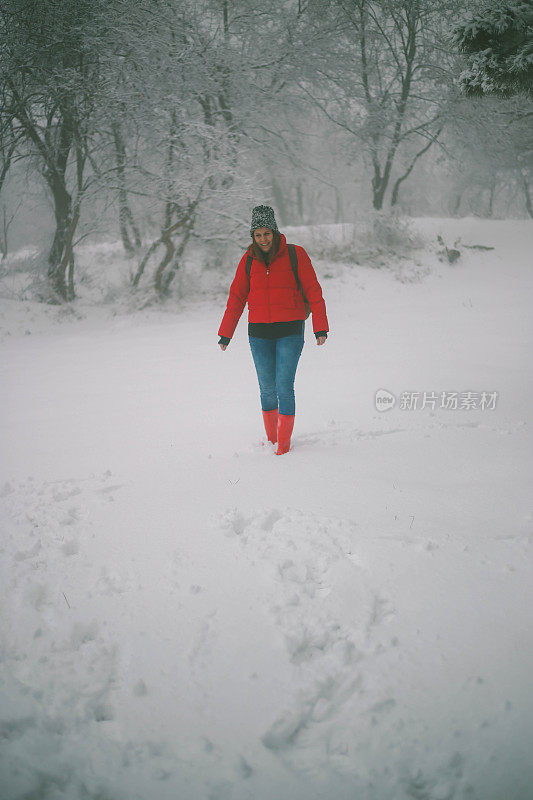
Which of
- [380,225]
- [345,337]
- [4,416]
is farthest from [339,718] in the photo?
[380,225]

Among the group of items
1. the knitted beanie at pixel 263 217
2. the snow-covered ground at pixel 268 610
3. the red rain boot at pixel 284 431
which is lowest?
the snow-covered ground at pixel 268 610

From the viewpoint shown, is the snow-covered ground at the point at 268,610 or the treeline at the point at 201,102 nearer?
the snow-covered ground at the point at 268,610

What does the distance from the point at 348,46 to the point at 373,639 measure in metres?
16.8

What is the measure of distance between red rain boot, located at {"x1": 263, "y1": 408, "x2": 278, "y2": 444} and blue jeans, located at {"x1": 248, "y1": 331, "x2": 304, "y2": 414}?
0.16 meters

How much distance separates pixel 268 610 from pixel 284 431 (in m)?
1.87

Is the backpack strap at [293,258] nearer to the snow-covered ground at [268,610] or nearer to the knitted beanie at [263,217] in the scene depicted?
the knitted beanie at [263,217]

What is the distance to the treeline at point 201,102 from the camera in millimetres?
8891

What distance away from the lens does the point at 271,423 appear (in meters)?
3.84

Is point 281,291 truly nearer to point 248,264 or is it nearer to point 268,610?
point 248,264

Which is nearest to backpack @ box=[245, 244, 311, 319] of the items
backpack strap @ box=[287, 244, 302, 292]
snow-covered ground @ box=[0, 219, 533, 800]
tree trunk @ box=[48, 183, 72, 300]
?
backpack strap @ box=[287, 244, 302, 292]

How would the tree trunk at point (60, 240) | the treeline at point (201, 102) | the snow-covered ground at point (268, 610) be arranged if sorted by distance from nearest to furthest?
the snow-covered ground at point (268, 610), the treeline at point (201, 102), the tree trunk at point (60, 240)

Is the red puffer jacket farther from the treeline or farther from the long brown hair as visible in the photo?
the treeline

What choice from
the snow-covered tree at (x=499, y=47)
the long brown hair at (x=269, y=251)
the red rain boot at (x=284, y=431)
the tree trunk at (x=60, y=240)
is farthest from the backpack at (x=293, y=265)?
the tree trunk at (x=60, y=240)

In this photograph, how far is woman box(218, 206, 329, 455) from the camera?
331 centimetres
